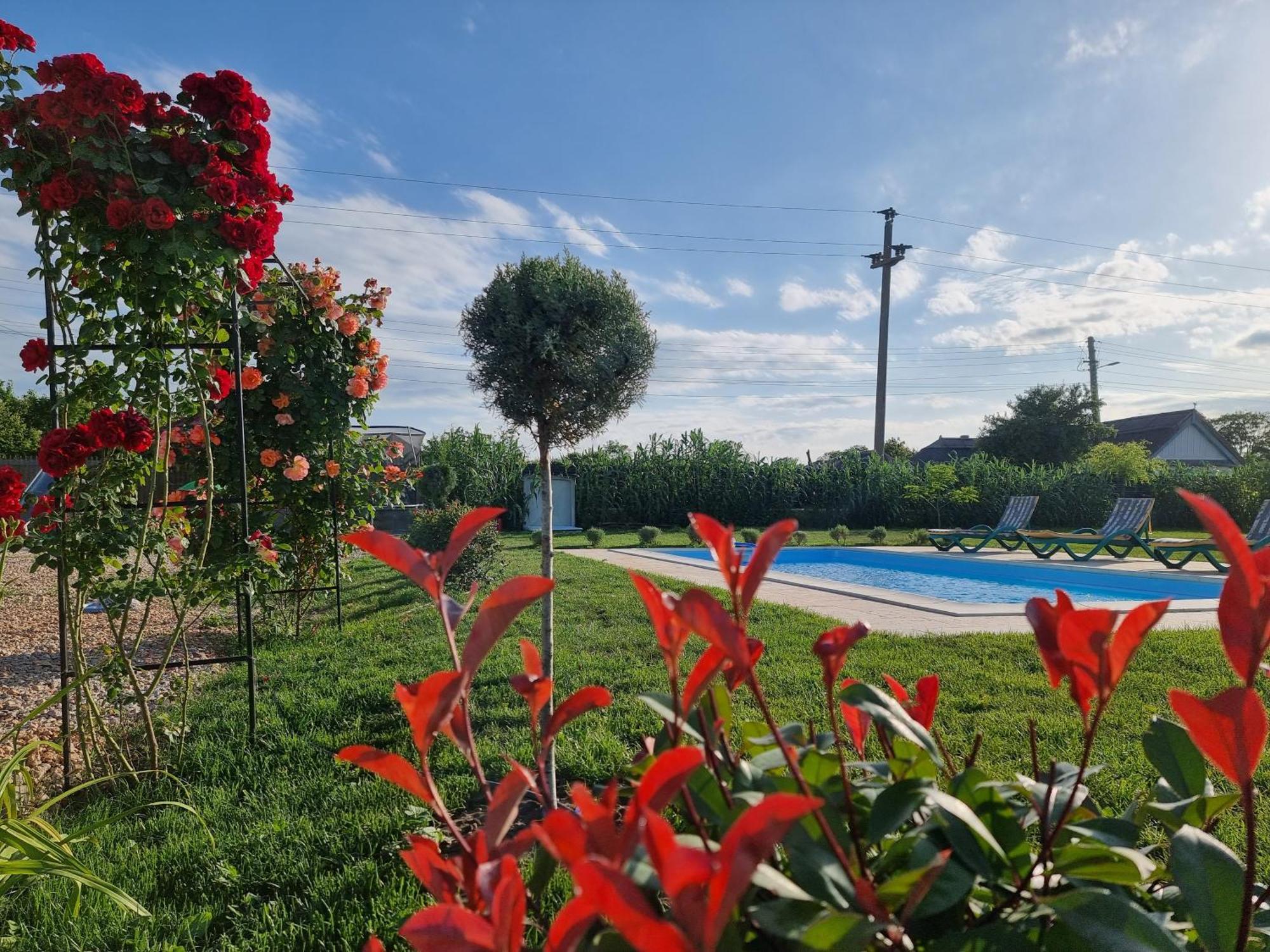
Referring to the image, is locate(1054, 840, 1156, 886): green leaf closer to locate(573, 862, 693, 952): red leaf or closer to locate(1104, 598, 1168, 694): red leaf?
locate(1104, 598, 1168, 694): red leaf

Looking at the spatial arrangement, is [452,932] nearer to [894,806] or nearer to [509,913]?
[509,913]

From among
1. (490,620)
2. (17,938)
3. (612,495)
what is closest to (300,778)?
(17,938)

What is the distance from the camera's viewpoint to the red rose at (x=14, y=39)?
98.4 inches

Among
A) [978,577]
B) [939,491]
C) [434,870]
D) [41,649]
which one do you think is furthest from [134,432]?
[939,491]

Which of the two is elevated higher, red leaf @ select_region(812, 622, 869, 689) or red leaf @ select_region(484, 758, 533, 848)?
red leaf @ select_region(812, 622, 869, 689)

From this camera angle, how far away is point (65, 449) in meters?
2.57

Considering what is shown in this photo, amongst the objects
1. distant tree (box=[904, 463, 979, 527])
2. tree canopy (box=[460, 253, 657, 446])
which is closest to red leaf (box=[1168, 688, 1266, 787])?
tree canopy (box=[460, 253, 657, 446])

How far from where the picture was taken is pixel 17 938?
6.13ft

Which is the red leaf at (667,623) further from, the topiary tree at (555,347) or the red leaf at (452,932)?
the topiary tree at (555,347)

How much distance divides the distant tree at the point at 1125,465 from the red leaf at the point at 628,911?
26556mm

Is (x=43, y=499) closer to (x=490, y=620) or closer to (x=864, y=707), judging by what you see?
(x=490, y=620)

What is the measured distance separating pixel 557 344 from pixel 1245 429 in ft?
168

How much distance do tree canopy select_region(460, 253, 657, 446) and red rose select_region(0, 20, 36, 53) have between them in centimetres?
184

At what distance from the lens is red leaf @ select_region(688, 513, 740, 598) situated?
1.95ft
